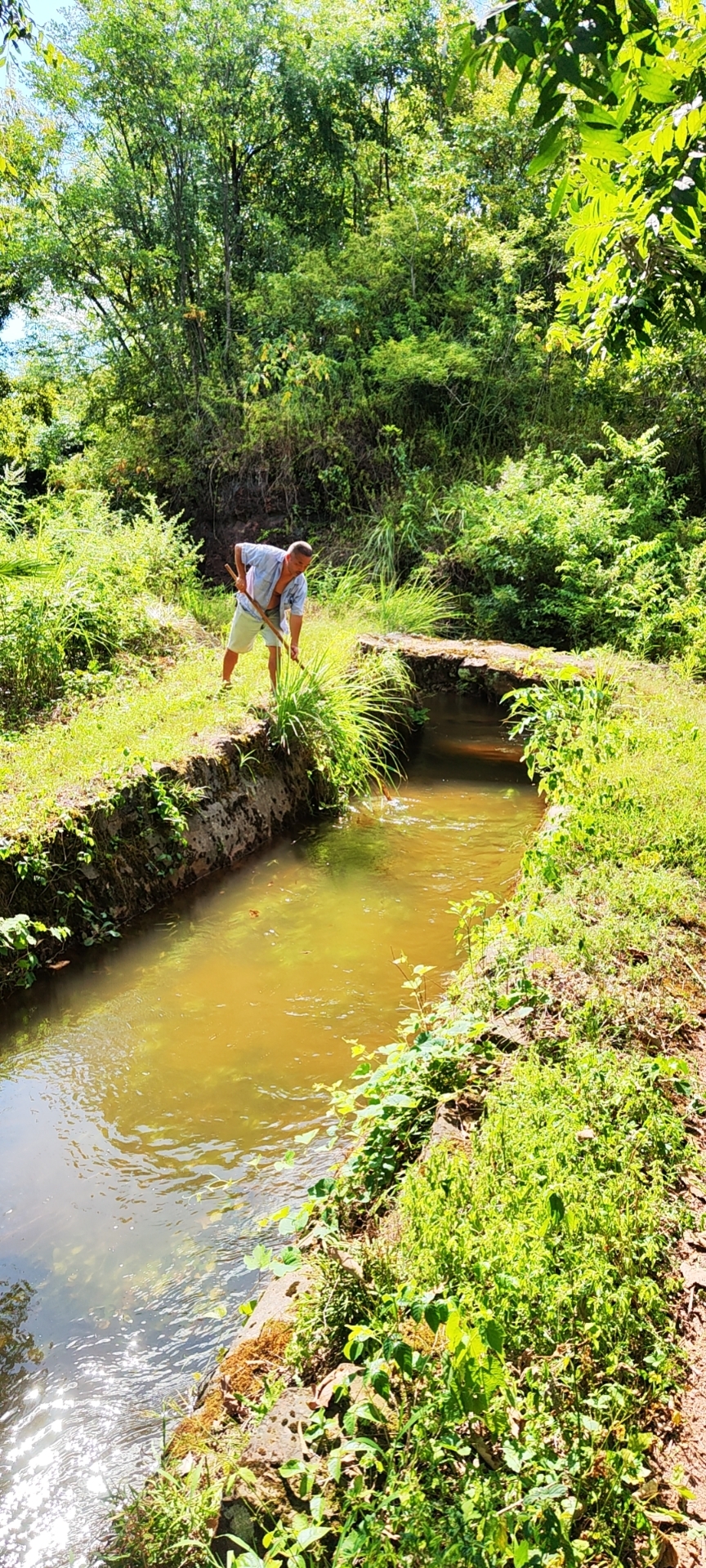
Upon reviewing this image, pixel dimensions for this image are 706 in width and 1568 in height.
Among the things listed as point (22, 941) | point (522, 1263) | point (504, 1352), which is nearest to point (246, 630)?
point (22, 941)

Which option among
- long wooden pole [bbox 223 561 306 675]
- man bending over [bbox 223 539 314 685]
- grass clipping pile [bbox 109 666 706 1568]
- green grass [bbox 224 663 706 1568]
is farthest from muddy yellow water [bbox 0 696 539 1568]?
man bending over [bbox 223 539 314 685]

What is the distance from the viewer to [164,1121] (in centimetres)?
351

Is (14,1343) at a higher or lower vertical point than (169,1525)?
lower

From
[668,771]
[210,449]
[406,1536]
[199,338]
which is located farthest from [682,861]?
[199,338]

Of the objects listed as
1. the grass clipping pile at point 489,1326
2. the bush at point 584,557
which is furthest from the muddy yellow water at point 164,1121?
the bush at point 584,557

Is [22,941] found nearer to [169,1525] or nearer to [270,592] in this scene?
[169,1525]

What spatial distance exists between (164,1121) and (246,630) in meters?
4.34

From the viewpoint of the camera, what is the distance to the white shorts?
22.8 feet

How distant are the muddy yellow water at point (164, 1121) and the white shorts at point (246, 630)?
1742 mm

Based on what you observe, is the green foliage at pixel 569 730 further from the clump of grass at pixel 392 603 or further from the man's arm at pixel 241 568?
the clump of grass at pixel 392 603

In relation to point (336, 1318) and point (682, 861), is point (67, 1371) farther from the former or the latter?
point (682, 861)

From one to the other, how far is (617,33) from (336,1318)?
2686mm

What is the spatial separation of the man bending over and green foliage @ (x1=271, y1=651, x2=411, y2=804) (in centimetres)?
25

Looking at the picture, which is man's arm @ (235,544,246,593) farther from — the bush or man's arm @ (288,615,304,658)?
the bush
